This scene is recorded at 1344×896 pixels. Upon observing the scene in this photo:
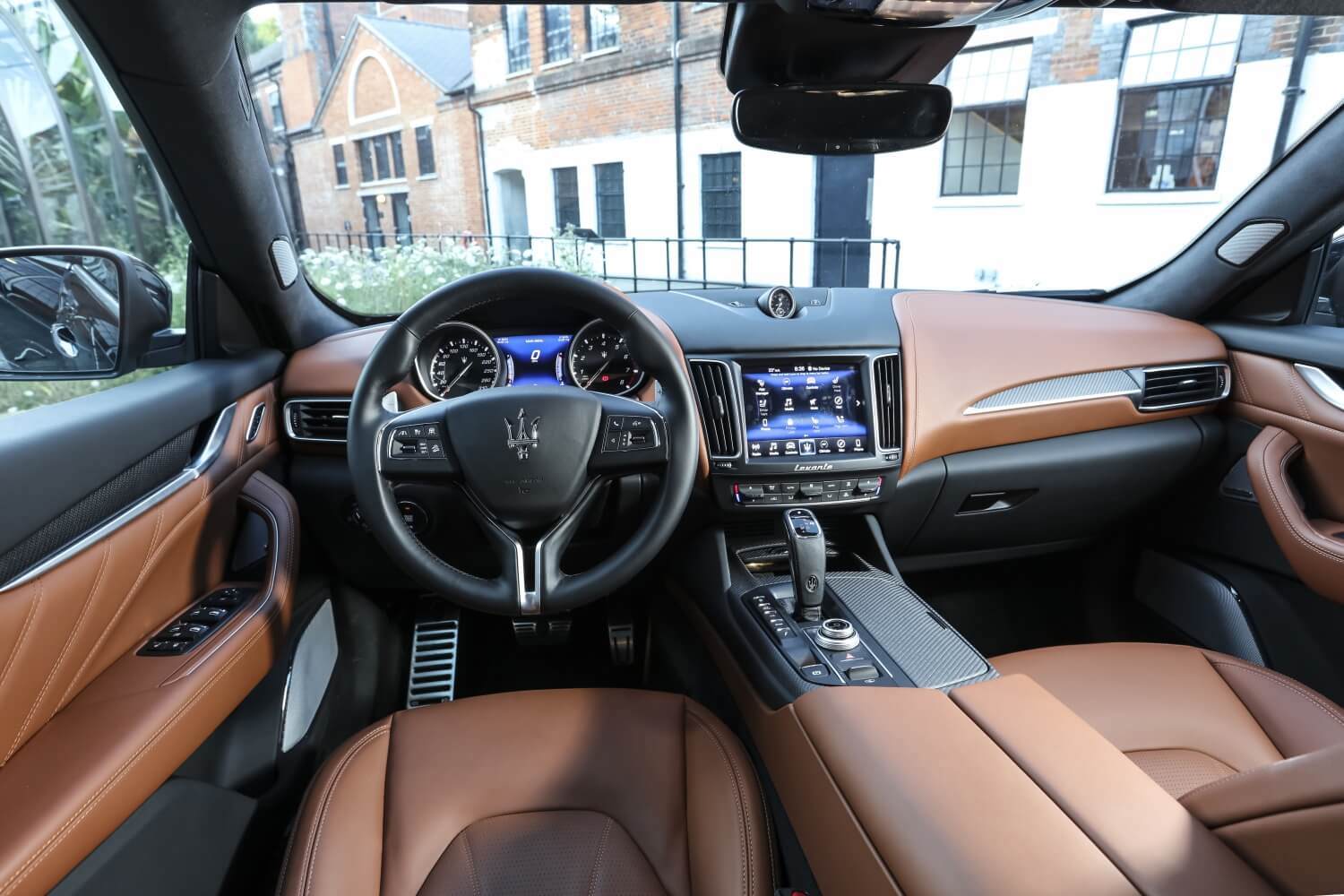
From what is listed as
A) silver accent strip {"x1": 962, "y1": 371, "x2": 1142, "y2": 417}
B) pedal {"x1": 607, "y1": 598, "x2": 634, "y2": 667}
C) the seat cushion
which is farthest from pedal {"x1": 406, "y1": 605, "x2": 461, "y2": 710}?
silver accent strip {"x1": 962, "y1": 371, "x2": 1142, "y2": 417}

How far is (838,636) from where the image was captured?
151 centimetres

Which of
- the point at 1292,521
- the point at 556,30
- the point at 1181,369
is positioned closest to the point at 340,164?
the point at 556,30

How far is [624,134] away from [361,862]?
1634 mm

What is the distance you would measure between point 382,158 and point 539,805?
62.6 inches

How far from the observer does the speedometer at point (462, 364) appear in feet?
5.78

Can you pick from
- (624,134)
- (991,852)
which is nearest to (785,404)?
(624,134)

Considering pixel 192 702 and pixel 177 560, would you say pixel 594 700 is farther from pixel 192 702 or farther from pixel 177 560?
pixel 177 560

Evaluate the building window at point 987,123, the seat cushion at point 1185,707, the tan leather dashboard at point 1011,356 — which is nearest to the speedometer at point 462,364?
the tan leather dashboard at point 1011,356

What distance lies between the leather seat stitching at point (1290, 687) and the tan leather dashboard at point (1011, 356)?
0.72 m

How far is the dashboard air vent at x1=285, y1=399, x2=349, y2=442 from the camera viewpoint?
6.25 feet

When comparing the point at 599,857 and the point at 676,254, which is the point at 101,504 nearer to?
the point at 599,857

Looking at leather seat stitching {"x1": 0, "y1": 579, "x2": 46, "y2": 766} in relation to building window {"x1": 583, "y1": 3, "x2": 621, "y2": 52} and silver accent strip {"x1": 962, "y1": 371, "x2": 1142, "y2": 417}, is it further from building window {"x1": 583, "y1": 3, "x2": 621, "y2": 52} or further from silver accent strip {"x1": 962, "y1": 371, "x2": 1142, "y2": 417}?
silver accent strip {"x1": 962, "y1": 371, "x2": 1142, "y2": 417}

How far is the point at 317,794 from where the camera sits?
131 centimetres

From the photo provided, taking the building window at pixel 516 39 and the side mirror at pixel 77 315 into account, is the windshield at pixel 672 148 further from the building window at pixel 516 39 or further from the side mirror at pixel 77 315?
the side mirror at pixel 77 315
